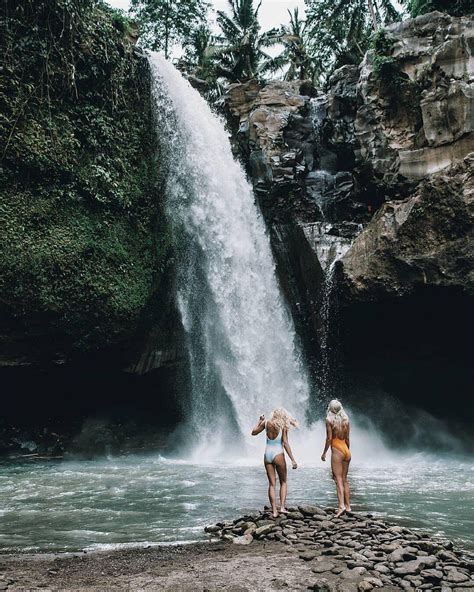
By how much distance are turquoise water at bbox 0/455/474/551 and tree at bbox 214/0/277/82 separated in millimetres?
24217

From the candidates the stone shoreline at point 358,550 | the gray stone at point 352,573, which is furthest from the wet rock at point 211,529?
the gray stone at point 352,573

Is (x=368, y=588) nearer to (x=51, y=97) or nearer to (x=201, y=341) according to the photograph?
(x=201, y=341)

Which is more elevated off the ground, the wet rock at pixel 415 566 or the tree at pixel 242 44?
the tree at pixel 242 44

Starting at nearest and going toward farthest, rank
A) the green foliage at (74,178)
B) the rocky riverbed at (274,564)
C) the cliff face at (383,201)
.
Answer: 1. the rocky riverbed at (274,564)
2. the green foliage at (74,178)
3. the cliff face at (383,201)

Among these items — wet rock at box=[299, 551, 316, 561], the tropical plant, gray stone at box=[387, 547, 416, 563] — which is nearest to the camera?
gray stone at box=[387, 547, 416, 563]

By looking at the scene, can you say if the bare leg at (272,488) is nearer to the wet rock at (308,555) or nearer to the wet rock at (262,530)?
the wet rock at (262,530)

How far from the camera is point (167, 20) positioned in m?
32.3

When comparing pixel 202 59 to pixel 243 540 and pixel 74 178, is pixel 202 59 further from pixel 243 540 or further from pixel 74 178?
pixel 243 540

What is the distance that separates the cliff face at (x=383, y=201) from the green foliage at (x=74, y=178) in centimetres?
447

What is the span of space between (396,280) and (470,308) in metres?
2.13

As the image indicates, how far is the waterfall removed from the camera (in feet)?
56.9

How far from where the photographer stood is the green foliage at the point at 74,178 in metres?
14.5

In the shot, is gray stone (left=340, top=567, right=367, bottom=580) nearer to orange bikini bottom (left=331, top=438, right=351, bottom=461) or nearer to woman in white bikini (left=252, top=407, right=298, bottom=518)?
woman in white bikini (left=252, top=407, right=298, bottom=518)

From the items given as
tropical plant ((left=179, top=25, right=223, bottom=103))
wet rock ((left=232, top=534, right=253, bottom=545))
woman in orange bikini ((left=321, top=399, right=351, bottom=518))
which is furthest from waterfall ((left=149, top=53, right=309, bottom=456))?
tropical plant ((left=179, top=25, right=223, bottom=103))
